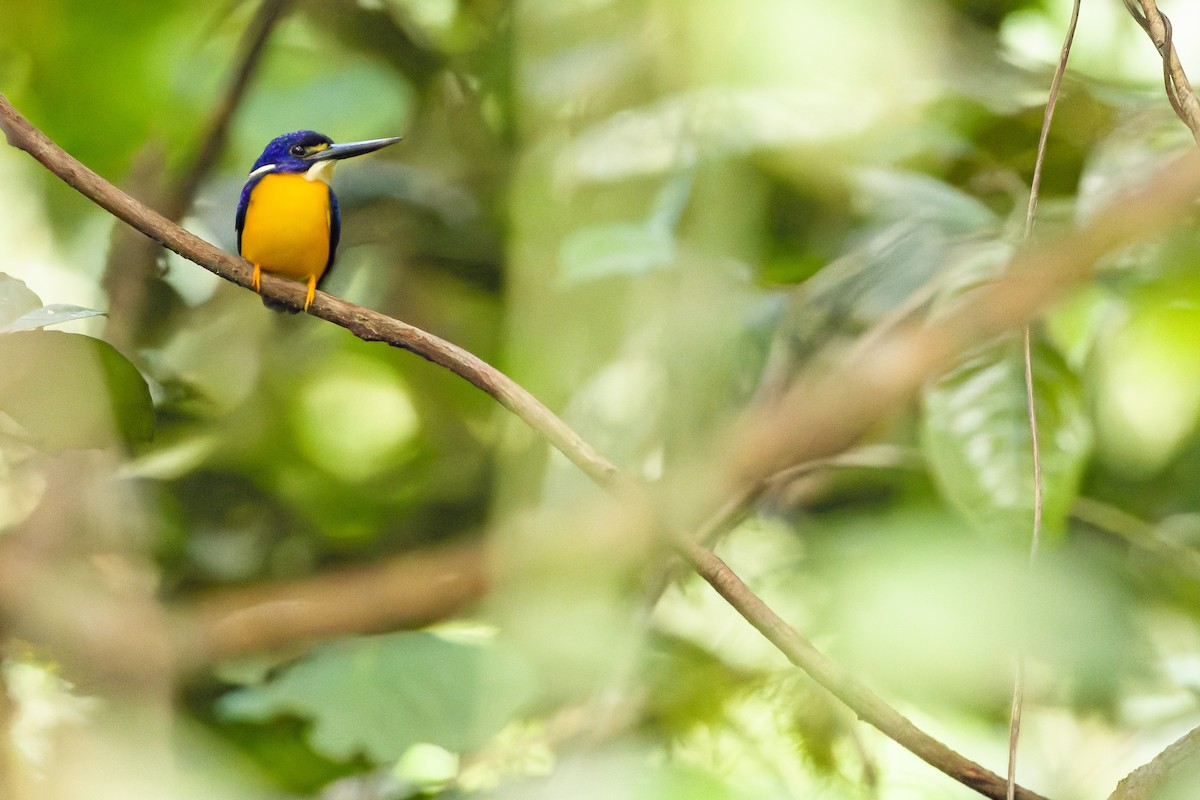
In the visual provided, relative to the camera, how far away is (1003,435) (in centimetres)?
82

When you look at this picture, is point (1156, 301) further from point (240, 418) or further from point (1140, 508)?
point (240, 418)

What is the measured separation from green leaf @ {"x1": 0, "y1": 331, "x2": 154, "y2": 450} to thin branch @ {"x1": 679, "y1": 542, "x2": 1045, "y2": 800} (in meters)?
0.36

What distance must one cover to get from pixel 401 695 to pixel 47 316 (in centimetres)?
42

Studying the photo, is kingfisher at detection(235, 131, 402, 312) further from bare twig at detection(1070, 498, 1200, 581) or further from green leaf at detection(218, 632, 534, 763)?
bare twig at detection(1070, 498, 1200, 581)

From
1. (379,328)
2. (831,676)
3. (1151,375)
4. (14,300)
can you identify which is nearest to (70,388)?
(14,300)

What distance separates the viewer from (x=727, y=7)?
40.7 inches

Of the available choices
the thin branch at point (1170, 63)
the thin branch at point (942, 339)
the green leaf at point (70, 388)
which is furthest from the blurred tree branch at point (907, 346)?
the thin branch at point (1170, 63)

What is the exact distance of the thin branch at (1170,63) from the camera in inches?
22.3

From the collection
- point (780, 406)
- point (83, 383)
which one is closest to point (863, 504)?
point (780, 406)

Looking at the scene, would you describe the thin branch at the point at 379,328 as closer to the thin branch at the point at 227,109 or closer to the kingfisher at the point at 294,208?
the kingfisher at the point at 294,208

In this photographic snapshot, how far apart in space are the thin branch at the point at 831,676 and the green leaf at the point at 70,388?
0.36 m

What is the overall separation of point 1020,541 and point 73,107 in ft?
2.85

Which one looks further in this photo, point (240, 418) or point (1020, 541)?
point (240, 418)

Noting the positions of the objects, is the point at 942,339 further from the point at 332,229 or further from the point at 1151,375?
the point at 332,229
